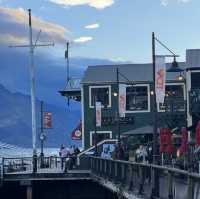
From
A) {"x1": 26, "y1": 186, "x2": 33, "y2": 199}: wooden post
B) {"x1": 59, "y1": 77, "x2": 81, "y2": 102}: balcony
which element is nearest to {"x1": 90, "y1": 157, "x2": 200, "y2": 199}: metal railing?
{"x1": 26, "y1": 186, "x2": 33, "y2": 199}: wooden post

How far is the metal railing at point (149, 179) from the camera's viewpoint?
14366 mm

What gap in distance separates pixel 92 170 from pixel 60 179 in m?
2.45

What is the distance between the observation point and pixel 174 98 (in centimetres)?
4997

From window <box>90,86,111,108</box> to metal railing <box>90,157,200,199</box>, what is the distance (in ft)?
61.9

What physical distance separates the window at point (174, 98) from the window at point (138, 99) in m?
1.38

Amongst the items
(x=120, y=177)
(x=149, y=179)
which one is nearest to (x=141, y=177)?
(x=149, y=179)

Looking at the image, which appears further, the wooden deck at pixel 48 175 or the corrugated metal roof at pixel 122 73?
the corrugated metal roof at pixel 122 73

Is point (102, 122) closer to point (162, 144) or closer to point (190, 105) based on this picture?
point (190, 105)

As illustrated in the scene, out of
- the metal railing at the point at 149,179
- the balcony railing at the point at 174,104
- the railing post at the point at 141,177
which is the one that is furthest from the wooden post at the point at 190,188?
the balcony railing at the point at 174,104

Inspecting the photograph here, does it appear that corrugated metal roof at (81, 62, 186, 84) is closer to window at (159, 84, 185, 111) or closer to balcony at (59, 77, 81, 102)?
window at (159, 84, 185, 111)

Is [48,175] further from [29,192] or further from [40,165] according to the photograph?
[40,165]

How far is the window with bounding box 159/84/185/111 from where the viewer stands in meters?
48.7

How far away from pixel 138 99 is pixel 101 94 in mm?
2951

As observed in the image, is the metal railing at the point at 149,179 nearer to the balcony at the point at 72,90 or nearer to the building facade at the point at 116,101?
the building facade at the point at 116,101
